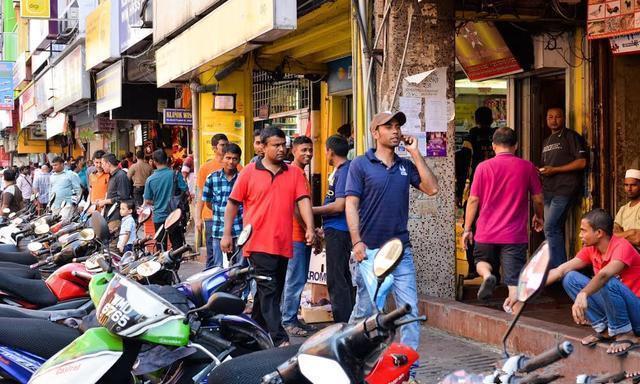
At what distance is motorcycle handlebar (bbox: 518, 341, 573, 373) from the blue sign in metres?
40.0

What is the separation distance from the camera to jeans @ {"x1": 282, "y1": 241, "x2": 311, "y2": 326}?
859 centimetres

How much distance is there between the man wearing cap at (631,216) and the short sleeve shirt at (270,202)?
2.71 m

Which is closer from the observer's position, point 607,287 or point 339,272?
point 607,287

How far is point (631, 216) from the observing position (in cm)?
803

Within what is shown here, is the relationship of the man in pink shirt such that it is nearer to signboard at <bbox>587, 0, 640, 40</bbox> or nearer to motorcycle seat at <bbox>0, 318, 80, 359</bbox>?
signboard at <bbox>587, 0, 640, 40</bbox>

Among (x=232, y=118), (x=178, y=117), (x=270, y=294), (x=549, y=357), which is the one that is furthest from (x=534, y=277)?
(x=178, y=117)

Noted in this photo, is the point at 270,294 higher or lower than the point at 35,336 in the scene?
lower

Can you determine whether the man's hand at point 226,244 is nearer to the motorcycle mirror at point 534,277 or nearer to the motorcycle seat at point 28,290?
the motorcycle seat at point 28,290

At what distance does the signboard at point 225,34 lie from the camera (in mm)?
9586

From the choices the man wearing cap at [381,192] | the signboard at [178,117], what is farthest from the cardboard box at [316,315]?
the signboard at [178,117]

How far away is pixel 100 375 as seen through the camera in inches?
169

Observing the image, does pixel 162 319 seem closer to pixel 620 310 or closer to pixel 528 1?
pixel 620 310

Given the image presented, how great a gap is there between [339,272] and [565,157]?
10.2 ft

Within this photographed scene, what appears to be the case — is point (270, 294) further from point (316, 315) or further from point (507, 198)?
point (507, 198)
